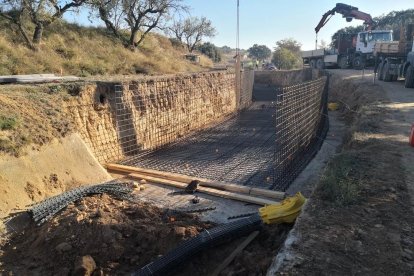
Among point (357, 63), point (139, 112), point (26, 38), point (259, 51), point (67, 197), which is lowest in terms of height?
point (67, 197)

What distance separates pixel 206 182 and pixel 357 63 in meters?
23.3

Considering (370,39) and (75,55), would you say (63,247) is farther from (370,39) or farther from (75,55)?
(370,39)

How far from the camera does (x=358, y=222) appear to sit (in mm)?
3775

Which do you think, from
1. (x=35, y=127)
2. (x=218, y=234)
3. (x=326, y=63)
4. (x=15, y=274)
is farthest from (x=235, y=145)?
(x=326, y=63)

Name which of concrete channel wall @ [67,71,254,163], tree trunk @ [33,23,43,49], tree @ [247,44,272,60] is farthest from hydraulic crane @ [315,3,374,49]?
tree @ [247,44,272,60]

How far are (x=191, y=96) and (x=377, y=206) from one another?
10158mm

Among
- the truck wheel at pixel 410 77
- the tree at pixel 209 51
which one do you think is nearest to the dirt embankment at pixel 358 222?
the truck wheel at pixel 410 77

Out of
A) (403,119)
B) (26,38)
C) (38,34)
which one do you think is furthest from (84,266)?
(38,34)

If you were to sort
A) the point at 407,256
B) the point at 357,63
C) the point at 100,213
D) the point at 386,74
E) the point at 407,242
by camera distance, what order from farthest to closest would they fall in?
1. the point at 357,63
2. the point at 386,74
3. the point at 100,213
4. the point at 407,242
5. the point at 407,256

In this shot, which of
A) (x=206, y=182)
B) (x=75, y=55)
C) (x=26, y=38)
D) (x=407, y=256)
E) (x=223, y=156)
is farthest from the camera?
(x=75, y=55)

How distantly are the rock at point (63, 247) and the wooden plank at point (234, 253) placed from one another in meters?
1.95

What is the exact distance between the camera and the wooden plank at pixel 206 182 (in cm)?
656

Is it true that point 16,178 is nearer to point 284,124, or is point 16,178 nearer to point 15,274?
point 15,274

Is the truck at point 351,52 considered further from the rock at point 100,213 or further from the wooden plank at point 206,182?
the rock at point 100,213
